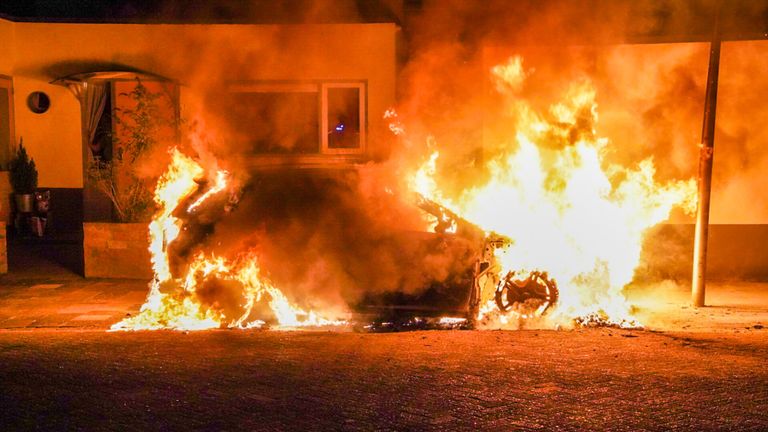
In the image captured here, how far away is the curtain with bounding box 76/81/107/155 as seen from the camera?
1342 cm

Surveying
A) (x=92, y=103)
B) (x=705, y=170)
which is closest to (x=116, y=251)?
(x=92, y=103)

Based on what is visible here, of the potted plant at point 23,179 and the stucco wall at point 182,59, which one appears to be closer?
the stucco wall at point 182,59

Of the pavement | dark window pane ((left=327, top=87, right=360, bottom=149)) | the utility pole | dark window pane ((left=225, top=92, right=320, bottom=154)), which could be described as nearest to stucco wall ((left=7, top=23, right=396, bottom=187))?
dark window pane ((left=327, top=87, right=360, bottom=149))

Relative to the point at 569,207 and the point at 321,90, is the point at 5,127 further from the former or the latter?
the point at 569,207

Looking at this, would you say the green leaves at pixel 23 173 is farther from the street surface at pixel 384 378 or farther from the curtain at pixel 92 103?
the street surface at pixel 384 378

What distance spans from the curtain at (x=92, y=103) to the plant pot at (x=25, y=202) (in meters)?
1.63

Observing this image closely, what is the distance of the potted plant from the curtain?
4.20 feet

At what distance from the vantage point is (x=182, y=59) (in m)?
13.0

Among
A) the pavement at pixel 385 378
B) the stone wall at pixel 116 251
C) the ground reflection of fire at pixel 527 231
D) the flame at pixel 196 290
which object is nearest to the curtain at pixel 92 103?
the stone wall at pixel 116 251

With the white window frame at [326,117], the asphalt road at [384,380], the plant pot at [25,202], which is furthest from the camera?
the plant pot at [25,202]

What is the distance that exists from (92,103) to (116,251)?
4.54 meters

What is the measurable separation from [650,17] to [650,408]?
748cm

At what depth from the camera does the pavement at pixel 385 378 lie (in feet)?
15.7

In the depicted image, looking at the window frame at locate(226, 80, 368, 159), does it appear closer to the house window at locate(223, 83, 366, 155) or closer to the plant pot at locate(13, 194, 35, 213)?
the house window at locate(223, 83, 366, 155)
